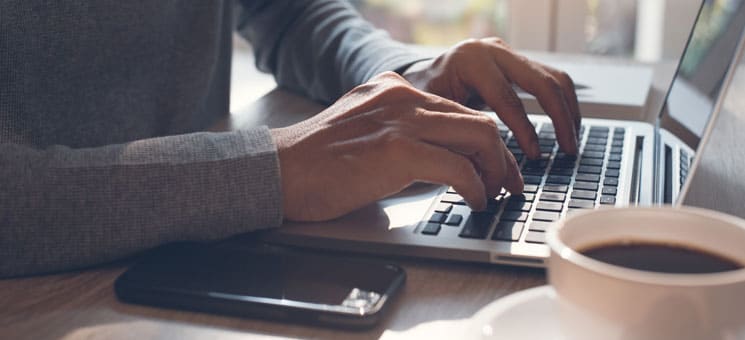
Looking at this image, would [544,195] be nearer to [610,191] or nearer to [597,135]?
[610,191]

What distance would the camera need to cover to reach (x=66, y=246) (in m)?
0.67

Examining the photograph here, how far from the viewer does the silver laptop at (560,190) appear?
0.66 meters

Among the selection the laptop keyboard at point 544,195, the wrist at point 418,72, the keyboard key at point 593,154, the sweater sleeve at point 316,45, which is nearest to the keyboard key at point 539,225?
the laptop keyboard at point 544,195

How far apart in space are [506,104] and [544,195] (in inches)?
6.0

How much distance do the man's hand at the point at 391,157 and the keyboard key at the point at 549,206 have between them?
0.09ft

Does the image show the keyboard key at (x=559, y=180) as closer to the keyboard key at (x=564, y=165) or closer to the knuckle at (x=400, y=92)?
the keyboard key at (x=564, y=165)

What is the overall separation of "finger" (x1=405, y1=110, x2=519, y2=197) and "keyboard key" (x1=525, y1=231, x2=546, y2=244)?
8 centimetres

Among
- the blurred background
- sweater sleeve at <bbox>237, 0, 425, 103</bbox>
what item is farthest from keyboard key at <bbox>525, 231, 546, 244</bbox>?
the blurred background

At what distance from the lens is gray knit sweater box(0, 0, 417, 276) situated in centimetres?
68

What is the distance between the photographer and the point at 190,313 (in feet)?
1.95

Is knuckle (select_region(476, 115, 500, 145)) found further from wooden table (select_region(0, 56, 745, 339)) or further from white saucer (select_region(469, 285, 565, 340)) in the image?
white saucer (select_region(469, 285, 565, 340))

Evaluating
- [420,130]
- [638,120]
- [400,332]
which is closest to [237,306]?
[400,332]

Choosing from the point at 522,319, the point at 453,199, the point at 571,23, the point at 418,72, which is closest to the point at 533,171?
the point at 453,199

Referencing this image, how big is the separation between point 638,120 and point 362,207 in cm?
47
